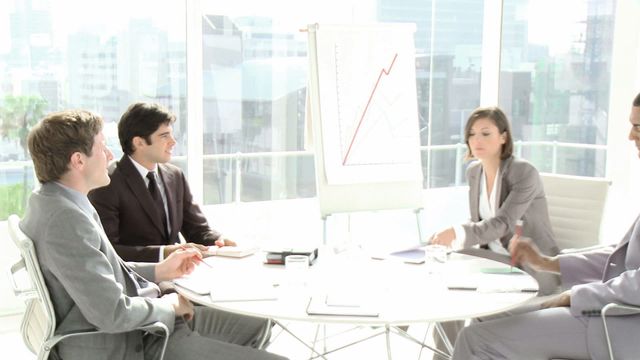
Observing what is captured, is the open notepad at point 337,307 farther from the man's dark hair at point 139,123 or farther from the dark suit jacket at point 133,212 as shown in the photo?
the man's dark hair at point 139,123

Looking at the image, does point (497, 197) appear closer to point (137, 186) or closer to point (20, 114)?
point (137, 186)

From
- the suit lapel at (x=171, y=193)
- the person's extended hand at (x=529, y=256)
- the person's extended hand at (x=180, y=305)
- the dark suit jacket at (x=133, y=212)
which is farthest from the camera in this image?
the suit lapel at (x=171, y=193)

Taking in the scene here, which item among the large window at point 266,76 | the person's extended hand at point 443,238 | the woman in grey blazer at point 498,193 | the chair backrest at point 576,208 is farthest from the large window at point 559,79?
the person's extended hand at point 443,238

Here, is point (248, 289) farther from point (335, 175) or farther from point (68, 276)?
point (335, 175)

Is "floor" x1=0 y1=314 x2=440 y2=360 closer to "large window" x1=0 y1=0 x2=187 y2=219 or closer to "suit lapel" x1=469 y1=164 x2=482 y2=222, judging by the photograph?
"suit lapel" x1=469 y1=164 x2=482 y2=222

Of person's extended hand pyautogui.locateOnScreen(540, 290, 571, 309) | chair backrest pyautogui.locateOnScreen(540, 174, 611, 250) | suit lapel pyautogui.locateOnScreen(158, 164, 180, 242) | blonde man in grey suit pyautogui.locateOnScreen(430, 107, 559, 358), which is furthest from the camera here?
chair backrest pyautogui.locateOnScreen(540, 174, 611, 250)

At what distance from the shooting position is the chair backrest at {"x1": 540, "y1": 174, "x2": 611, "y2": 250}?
382 centimetres

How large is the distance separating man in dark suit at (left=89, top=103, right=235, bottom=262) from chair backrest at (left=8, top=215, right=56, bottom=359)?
2.56ft

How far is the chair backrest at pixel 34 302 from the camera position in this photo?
223 centimetres

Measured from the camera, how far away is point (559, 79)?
19.0 feet

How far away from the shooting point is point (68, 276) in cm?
222

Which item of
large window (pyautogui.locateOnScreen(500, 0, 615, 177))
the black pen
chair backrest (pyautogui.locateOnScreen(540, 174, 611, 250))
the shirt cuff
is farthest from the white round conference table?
large window (pyautogui.locateOnScreen(500, 0, 615, 177))

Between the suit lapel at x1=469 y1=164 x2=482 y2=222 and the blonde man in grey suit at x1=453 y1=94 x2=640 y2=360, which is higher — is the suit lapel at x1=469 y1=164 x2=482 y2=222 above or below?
above

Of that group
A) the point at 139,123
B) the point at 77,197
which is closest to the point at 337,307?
the point at 77,197
